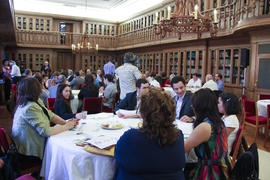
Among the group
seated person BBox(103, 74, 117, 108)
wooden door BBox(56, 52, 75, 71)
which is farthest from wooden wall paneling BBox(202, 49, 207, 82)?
wooden door BBox(56, 52, 75, 71)

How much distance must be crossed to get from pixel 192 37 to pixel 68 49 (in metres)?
9.59

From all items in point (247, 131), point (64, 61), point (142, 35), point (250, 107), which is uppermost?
point (142, 35)

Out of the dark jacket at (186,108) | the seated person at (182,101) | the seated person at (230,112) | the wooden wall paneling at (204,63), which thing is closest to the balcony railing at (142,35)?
the wooden wall paneling at (204,63)

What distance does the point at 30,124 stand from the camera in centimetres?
Answer: 238

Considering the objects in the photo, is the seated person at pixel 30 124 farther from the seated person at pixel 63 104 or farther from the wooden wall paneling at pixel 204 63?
the wooden wall paneling at pixel 204 63

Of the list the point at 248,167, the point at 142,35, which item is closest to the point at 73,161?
the point at 248,167

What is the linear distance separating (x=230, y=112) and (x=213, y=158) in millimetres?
723

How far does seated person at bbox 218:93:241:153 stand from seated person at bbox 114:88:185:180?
1036 mm

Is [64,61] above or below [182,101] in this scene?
above

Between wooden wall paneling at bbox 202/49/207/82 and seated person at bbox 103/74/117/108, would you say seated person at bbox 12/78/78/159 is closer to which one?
seated person at bbox 103/74/117/108

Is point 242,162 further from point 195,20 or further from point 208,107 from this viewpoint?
point 195,20

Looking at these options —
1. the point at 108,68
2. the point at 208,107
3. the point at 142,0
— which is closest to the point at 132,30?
the point at 142,0

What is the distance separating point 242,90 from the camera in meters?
8.67

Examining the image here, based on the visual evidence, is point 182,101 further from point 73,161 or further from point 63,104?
point 73,161
